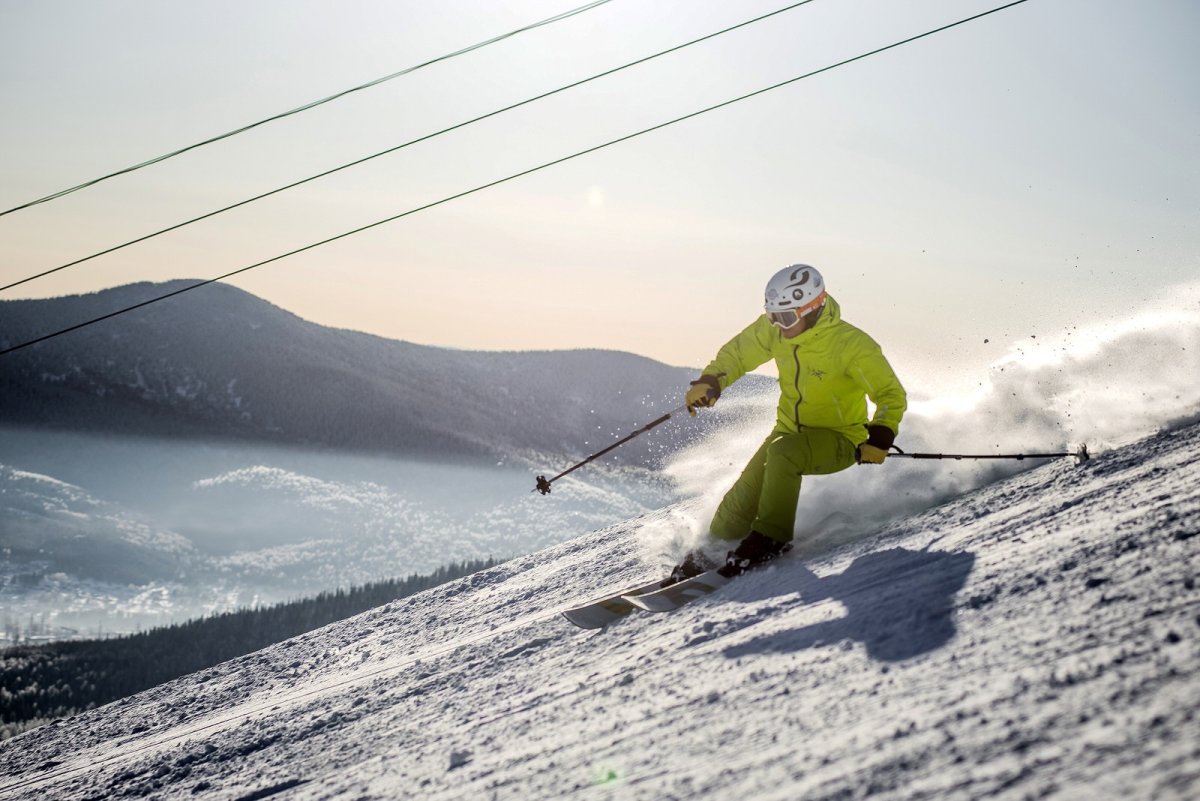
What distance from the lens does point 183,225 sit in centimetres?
1236

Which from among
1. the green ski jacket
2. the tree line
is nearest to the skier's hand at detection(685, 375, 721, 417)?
the green ski jacket

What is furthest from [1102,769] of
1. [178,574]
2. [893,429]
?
→ [178,574]

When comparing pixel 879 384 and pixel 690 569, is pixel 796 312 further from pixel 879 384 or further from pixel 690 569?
pixel 690 569

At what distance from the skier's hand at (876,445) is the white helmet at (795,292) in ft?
3.17

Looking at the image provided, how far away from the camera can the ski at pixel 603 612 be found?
6207 mm

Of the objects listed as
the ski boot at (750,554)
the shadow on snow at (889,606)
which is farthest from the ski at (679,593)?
the shadow on snow at (889,606)

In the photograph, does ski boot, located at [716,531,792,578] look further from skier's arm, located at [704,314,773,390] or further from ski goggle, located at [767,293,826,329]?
ski goggle, located at [767,293,826,329]

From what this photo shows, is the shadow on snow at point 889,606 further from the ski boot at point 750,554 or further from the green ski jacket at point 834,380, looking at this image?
the green ski jacket at point 834,380

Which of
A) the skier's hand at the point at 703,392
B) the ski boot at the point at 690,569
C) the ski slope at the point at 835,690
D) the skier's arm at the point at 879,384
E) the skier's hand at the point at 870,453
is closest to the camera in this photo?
the ski slope at the point at 835,690

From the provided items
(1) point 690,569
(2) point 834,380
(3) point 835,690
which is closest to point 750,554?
(1) point 690,569

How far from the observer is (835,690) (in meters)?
3.53

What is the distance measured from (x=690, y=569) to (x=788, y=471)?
1051mm

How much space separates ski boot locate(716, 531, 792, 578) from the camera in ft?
20.3

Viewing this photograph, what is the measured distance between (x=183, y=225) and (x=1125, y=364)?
11576 millimetres
